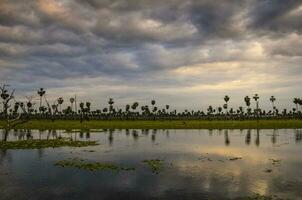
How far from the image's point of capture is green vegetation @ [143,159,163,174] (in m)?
36.4

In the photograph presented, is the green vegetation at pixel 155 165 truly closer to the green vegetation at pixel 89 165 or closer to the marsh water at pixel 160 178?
the marsh water at pixel 160 178

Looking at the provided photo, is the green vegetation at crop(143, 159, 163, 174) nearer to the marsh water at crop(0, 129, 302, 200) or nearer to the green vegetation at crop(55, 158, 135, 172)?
the marsh water at crop(0, 129, 302, 200)

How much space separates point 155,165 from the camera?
39438 millimetres

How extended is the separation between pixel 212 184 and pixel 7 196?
48.0ft

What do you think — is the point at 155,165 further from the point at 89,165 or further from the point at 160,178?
the point at 160,178

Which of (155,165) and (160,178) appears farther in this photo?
(155,165)

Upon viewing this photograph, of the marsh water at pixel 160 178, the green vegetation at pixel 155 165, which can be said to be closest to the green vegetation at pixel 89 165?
the marsh water at pixel 160 178

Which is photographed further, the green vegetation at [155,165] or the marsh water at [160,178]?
the green vegetation at [155,165]

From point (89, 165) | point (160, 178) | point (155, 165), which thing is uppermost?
point (89, 165)

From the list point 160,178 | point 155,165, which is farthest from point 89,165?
point 160,178

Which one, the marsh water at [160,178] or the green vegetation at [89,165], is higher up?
the green vegetation at [89,165]

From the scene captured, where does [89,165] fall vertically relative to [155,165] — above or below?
above

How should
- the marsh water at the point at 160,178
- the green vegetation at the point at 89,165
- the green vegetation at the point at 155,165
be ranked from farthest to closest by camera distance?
1. the green vegetation at the point at 89,165
2. the green vegetation at the point at 155,165
3. the marsh water at the point at 160,178

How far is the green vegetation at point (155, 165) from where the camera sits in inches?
1433
